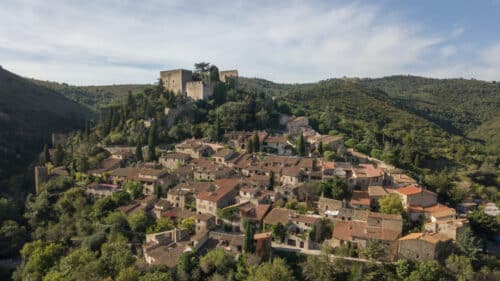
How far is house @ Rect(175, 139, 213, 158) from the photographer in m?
45.1

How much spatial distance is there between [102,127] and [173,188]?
26.3 meters

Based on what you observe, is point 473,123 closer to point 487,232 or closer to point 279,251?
point 487,232

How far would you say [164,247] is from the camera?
27656 millimetres

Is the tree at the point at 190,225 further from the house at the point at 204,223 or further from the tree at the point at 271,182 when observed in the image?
the tree at the point at 271,182

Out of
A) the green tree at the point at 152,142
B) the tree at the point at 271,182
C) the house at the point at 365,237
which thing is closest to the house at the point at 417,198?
the house at the point at 365,237

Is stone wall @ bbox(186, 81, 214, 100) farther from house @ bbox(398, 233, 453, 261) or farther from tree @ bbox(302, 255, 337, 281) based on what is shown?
house @ bbox(398, 233, 453, 261)

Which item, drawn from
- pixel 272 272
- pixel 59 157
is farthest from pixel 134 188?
pixel 272 272

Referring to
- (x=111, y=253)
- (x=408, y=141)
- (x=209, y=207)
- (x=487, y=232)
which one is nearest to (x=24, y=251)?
(x=111, y=253)

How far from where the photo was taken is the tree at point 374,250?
24.4 meters

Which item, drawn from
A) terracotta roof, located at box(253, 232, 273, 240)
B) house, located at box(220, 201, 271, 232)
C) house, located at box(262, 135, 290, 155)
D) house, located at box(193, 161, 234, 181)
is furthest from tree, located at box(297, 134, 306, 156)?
terracotta roof, located at box(253, 232, 273, 240)

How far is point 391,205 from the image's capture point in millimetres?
29406

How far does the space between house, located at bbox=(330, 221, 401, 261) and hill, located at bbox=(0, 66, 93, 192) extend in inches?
2335

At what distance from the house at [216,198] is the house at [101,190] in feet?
39.4

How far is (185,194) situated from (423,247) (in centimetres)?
2249
